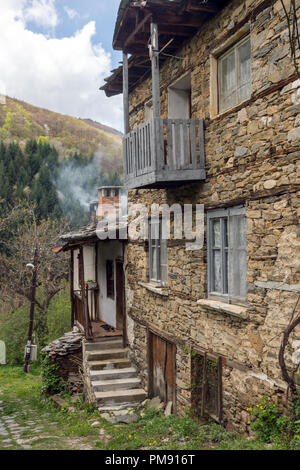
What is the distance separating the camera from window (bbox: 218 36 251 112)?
625 centimetres

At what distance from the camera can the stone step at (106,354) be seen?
10703 millimetres

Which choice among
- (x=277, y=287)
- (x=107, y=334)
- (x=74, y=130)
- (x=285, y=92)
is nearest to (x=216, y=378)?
(x=277, y=287)

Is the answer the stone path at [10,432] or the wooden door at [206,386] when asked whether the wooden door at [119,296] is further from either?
the wooden door at [206,386]

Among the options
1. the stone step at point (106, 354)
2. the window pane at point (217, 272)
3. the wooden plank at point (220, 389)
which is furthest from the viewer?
the stone step at point (106, 354)

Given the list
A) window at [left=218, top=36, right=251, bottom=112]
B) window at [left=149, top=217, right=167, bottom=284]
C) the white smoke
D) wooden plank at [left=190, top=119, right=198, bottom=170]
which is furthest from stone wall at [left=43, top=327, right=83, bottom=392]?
the white smoke

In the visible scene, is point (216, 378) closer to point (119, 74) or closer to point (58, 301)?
point (119, 74)

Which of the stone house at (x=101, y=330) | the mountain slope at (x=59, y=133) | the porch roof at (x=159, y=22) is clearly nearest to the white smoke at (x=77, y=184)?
the mountain slope at (x=59, y=133)

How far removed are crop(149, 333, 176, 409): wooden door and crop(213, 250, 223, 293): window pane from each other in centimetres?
190

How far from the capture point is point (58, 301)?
20.3 meters

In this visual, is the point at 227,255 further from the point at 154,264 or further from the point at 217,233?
the point at 154,264

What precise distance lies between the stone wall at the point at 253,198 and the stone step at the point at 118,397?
1.66 metres

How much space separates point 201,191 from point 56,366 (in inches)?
300

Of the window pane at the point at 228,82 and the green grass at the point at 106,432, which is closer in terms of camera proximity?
the green grass at the point at 106,432

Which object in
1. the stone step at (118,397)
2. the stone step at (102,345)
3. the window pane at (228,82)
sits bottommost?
the stone step at (118,397)
